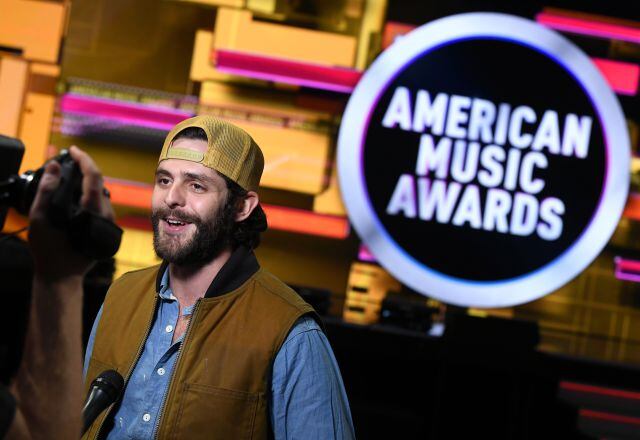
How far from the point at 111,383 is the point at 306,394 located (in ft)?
1.47

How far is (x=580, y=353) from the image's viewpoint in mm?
5801

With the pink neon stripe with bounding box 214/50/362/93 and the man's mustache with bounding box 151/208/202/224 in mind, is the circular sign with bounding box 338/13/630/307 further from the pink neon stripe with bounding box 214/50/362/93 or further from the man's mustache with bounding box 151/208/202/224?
the man's mustache with bounding box 151/208/202/224

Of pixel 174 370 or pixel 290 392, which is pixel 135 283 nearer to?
pixel 174 370

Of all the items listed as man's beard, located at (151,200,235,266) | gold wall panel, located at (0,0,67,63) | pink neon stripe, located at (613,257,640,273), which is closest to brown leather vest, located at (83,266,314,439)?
man's beard, located at (151,200,235,266)

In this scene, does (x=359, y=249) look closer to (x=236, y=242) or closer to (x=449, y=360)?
(x=449, y=360)

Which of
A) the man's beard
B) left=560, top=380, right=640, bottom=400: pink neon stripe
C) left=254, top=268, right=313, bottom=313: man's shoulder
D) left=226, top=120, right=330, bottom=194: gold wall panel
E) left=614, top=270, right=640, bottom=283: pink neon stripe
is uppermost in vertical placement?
left=226, top=120, right=330, bottom=194: gold wall panel

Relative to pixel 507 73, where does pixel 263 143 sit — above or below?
below

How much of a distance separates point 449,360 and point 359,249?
3.33 feet

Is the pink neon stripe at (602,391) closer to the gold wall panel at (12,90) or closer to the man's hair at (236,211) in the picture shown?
the man's hair at (236,211)

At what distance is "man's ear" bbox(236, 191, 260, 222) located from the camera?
250 cm

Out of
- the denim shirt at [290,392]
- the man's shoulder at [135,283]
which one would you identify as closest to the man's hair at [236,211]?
the man's shoulder at [135,283]

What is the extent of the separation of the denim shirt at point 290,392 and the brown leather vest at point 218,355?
3 cm

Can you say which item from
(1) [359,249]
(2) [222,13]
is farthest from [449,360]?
(2) [222,13]

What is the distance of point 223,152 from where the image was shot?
2383 millimetres
